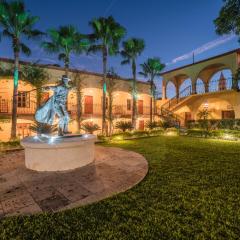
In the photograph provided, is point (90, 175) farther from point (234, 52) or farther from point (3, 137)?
point (234, 52)

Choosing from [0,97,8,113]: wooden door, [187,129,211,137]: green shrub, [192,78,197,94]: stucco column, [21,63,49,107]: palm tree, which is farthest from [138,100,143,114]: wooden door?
[0,97,8,113]: wooden door

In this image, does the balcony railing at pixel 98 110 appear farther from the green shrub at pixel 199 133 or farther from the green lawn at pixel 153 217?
the green lawn at pixel 153 217

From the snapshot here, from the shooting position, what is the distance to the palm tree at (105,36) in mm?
15250

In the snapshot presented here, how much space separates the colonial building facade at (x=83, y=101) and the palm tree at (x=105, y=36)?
3279mm

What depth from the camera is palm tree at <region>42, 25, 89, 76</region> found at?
1424cm

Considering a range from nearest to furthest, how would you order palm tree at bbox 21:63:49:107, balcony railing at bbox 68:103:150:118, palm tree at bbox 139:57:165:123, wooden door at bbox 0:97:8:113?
palm tree at bbox 21:63:49:107 → wooden door at bbox 0:97:8:113 → balcony railing at bbox 68:103:150:118 → palm tree at bbox 139:57:165:123

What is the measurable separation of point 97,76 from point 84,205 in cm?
1726

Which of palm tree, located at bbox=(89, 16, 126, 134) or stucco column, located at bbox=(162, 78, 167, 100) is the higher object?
palm tree, located at bbox=(89, 16, 126, 134)

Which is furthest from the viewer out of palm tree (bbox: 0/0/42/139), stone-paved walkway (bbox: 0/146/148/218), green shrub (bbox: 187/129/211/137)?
green shrub (bbox: 187/129/211/137)

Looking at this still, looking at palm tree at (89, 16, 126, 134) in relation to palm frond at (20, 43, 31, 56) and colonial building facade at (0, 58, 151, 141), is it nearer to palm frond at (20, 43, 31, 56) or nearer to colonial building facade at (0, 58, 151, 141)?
colonial building facade at (0, 58, 151, 141)

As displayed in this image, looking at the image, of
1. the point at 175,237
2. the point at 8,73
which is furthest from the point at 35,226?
the point at 8,73

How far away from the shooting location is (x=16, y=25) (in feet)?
38.3

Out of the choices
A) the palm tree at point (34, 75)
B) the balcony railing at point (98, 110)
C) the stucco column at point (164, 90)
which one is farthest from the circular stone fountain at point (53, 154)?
the stucco column at point (164, 90)

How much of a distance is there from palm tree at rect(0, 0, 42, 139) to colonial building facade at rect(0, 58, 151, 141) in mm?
2632
